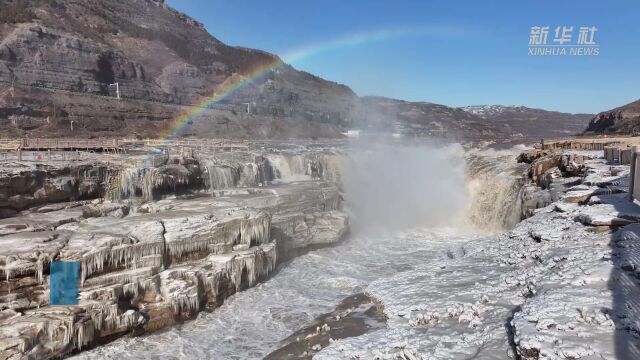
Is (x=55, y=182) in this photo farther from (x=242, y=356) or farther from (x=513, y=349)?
(x=513, y=349)

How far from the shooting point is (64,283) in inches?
366

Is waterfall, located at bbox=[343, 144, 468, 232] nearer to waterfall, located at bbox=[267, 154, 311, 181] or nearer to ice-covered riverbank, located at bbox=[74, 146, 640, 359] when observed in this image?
waterfall, located at bbox=[267, 154, 311, 181]

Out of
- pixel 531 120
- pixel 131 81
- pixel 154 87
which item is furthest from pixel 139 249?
pixel 531 120

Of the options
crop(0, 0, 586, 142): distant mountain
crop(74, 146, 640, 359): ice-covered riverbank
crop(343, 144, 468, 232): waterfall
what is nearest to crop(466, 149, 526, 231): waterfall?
crop(343, 144, 468, 232): waterfall

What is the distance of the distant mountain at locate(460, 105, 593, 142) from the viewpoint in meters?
126

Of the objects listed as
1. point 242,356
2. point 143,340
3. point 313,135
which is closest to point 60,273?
point 143,340

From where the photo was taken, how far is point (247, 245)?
13406 millimetres

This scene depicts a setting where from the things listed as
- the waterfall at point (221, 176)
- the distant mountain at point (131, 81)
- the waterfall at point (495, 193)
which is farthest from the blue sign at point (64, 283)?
the distant mountain at point (131, 81)

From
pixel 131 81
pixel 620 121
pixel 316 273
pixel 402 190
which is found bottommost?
pixel 316 273

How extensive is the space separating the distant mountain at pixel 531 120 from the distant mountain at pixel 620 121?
65.5 m

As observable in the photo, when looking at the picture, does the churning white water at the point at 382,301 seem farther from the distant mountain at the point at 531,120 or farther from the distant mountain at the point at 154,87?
the distant mountain at the point at 531,120

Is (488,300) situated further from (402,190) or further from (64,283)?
(402,190)

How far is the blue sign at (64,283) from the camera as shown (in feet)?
30.2

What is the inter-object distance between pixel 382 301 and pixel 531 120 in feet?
489
